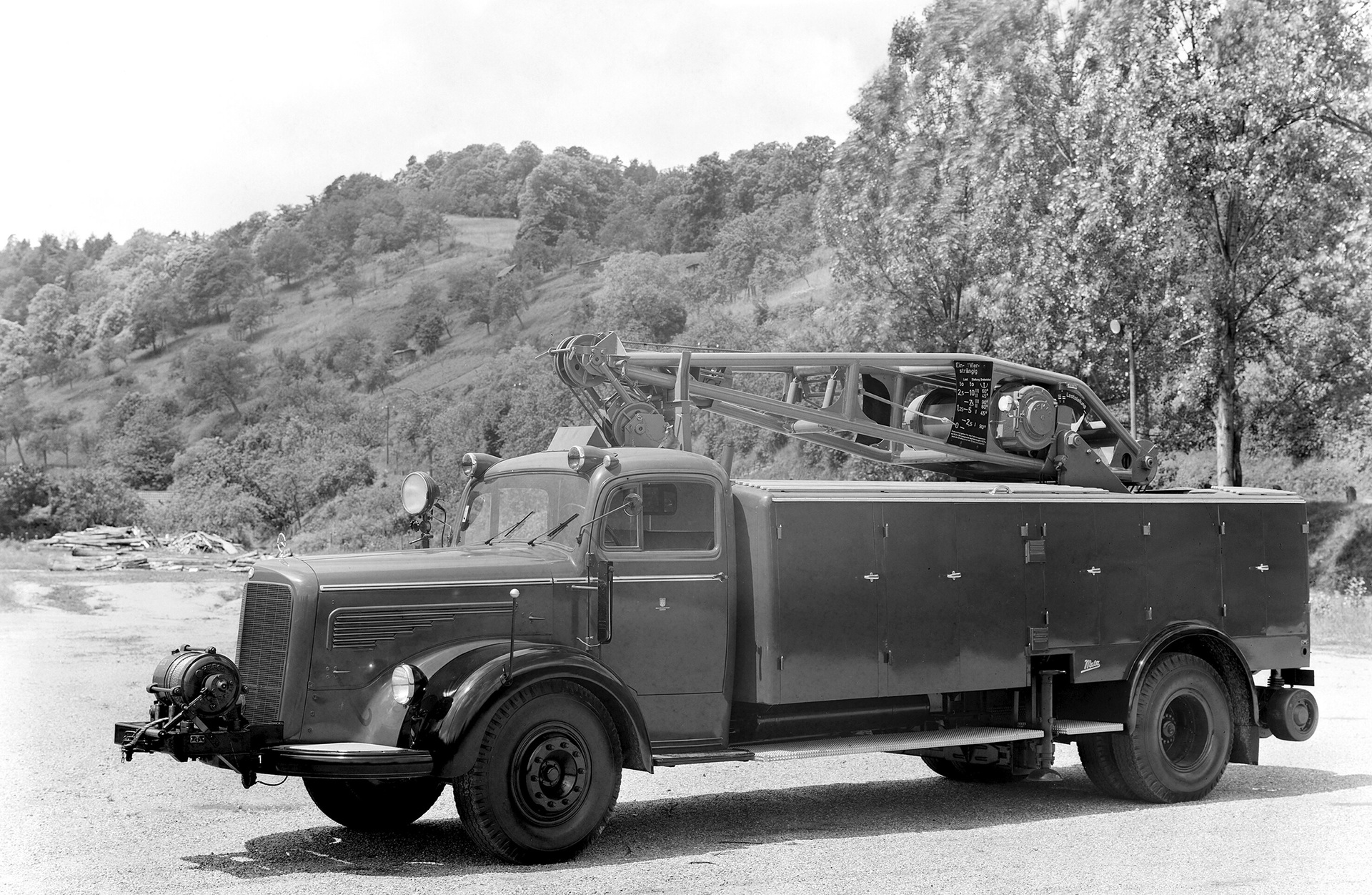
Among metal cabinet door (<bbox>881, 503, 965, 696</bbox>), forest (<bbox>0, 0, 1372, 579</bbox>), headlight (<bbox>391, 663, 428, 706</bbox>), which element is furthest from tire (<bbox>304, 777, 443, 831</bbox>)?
forest (<bbox>0, 0, 1372, 579</bbox>)

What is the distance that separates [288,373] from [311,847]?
463 ft

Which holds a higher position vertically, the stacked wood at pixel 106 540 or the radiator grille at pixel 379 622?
the stacked wood at pixel 106 540

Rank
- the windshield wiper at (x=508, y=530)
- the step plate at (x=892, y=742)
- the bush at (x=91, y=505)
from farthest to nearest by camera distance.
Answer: the bush at (x=91, y=505) → the windshield wiper at (x=508, y=530) → the step plate at (x=892, y=742)

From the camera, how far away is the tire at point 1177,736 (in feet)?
35.6

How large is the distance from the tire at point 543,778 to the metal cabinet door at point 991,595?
3051mm

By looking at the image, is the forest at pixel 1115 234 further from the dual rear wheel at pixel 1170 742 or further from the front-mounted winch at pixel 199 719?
the front-mounted winch at pixel 199 719

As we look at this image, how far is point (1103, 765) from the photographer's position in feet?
36.1

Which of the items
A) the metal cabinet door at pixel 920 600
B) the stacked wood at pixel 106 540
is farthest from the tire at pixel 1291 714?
the stacked wood at pixel 106 540

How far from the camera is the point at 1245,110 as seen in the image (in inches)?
1139

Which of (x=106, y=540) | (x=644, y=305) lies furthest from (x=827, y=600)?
(x=644, y=305)

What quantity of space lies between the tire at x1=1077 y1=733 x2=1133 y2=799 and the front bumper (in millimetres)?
5745

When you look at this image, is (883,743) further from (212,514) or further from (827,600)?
(212,514)

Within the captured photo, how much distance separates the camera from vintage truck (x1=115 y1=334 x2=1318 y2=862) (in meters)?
8.16

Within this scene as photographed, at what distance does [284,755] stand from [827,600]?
371 cm
